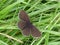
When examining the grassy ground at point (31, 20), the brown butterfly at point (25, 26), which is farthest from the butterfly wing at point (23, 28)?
the grassy ground at point (31, 20)

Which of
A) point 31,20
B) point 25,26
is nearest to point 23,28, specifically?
point 25,26

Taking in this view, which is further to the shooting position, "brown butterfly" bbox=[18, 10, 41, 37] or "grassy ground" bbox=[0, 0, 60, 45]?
"grassy ground" bbox=[0, 0, 60, 45]

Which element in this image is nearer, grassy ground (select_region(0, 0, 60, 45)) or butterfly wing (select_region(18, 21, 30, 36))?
butterfly wing (select_region(18, 21, 30, 36))

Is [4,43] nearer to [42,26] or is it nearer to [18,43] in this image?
[18,43]

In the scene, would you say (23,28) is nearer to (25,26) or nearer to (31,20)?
(25,26)

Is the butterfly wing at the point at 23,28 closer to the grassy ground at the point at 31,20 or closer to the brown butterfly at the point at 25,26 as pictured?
the brown butterfly at the point at 25,26

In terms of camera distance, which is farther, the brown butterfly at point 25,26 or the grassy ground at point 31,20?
the grassy ground at point 31,20

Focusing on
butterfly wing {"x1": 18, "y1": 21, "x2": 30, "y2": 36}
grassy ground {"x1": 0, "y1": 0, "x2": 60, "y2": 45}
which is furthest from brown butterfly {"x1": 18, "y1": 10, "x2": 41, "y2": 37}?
grassy ground {"x1": 0, "y1": 0, "x2": 60, "y2": 45}

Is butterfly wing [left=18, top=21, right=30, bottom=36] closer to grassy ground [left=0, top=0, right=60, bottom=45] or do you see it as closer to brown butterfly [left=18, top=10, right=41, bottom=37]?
brown butterfly [left=18, top=10, right=41, bottom=37]
